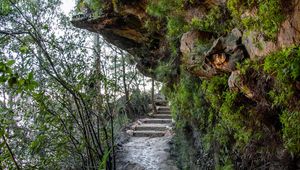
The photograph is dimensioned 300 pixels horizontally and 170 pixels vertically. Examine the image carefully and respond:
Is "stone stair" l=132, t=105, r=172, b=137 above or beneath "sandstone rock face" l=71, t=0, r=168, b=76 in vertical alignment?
beneath

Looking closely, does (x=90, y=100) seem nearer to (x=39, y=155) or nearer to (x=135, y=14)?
(x=39, y=155)

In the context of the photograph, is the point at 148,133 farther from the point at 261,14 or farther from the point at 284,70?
the point at 284,70

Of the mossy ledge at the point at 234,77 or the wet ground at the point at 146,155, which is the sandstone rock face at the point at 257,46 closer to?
the mossy ledge at the point at 234,77

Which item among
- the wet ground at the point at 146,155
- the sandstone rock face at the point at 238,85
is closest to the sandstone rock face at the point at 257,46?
the sandstone rock face at the point at 238,85

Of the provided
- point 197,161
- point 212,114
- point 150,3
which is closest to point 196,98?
point 212,114

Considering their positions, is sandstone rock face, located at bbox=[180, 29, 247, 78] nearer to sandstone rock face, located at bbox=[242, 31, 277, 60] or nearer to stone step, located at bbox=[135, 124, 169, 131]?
sandstone rock face, located at bbox=[242, 31, 277, 60]

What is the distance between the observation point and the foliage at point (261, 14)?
81.0 inches

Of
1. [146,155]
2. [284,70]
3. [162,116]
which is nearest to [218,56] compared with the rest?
[284,70]

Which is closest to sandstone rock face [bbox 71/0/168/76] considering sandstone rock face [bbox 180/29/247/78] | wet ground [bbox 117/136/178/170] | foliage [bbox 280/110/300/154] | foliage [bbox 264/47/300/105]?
sandstone rock face [bbox 180/29/247/78]

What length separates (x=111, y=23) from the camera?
5551 mm

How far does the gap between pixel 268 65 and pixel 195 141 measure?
2.82 m

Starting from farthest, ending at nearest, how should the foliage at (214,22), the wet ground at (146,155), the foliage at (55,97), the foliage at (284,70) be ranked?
the wet ground at (146,155), the foliage at (55,97), the foliage at (214,22), the foliage at (284,70)

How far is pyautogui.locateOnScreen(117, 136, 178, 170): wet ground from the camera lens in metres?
5.84

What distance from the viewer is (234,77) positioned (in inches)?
100
